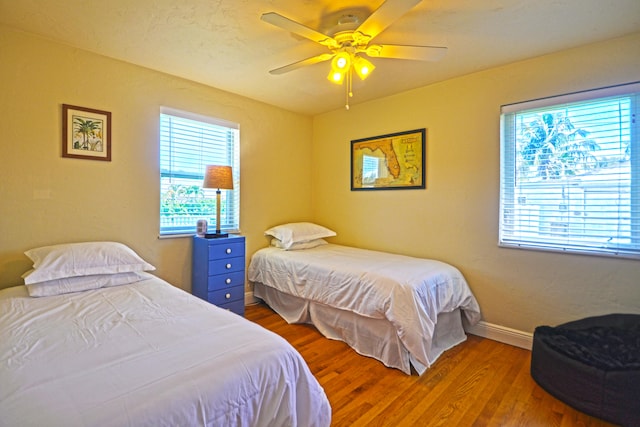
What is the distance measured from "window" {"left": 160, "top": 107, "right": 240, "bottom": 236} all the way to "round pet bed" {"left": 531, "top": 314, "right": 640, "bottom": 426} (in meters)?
2.93

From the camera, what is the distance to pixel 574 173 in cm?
231

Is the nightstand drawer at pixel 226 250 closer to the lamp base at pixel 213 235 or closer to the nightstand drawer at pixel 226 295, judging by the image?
the lamp base at pixel 213 235

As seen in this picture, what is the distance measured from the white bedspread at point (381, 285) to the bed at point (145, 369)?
1.04m

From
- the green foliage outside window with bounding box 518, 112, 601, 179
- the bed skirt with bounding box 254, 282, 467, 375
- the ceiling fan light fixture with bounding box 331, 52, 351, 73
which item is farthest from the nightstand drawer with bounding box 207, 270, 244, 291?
the green foliage outside window with bounding box 518, 112, 601, 179

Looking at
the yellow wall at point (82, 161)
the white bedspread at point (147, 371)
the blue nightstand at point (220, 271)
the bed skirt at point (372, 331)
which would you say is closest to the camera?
the white bedspread at point (147, 371)

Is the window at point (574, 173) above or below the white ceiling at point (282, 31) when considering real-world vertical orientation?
below

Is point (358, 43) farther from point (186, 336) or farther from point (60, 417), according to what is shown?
point (60, 417)

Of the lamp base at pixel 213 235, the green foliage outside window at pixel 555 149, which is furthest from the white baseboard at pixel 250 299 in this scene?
the green foliage outside window at pixel 555 149

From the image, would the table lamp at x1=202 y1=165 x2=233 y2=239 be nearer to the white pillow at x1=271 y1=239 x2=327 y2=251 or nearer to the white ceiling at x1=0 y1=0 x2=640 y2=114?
the white pillow at x1=271 y1=239 x2=327 y2=251

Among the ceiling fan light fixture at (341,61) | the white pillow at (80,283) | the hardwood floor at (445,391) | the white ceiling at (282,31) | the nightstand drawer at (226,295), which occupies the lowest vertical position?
the hardwood floor at (445,391)

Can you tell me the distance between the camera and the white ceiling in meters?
1.79

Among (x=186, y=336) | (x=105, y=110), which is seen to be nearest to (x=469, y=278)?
(x=186, y=336)

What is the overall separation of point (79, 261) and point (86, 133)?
107cm

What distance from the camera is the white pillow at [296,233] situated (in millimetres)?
3404
